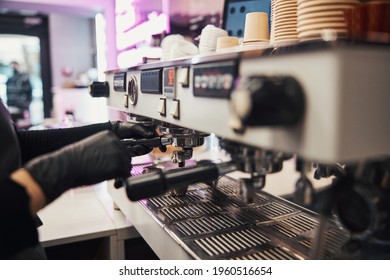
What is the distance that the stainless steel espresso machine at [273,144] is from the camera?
0.40 meters

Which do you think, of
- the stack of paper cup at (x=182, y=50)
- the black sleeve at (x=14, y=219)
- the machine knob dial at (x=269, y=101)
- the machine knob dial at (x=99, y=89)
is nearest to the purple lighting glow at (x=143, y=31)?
the machine knob dial at (x=99, y=89)

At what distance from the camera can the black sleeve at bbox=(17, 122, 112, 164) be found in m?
1.09

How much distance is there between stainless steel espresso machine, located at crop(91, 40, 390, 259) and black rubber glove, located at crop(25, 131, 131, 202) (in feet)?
0.19

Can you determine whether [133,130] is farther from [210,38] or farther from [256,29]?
[256,29]

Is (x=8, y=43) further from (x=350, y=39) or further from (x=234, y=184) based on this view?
(x=350, y=39)

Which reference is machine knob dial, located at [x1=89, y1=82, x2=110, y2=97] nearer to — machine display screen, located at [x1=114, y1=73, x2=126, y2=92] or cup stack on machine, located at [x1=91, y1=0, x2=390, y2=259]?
machine display screen, located at [x1=114, y1=73, x2=126, y2=92]

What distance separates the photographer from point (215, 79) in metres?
0.56

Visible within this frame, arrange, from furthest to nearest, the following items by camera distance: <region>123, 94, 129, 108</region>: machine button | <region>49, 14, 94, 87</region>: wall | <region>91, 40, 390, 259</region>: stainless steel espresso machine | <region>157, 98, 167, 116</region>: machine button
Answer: <region>49, 14, 94, 87</region>: wall
<region>123, 94, 129, 108</region>: machine button
<region>157, 98, 167, 116</region>: machine button
<region>91, 40, 390, 259</region>: stainless steel espresso machine

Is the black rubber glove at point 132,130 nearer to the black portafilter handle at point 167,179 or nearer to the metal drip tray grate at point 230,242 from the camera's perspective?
the metal drip tray grate at point 230,242

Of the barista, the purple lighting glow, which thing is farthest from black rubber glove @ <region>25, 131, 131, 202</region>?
the purple lighting glow

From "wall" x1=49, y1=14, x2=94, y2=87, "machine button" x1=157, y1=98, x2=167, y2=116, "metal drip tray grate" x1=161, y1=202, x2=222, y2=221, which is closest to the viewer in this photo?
"machine button" x1=157, y1=98, x2=167, y2=116
